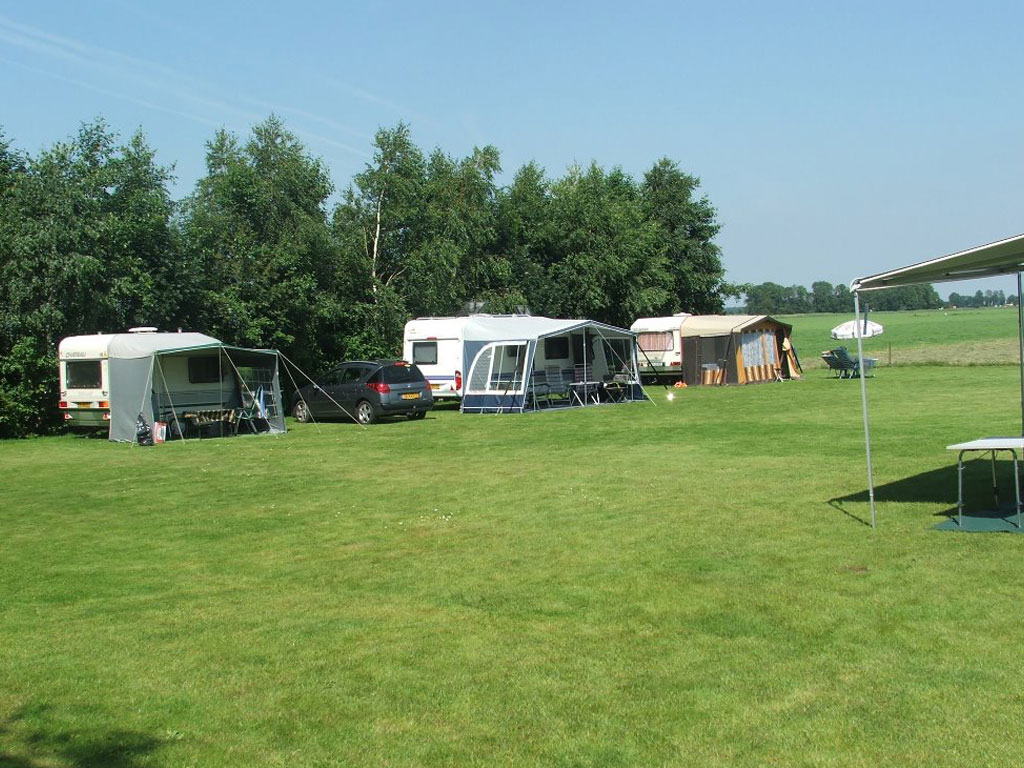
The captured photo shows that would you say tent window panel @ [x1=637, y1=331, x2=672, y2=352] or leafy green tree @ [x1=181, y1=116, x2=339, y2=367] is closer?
leafy green tree @ [x1=181, y1=116, x2=339, y2=367]

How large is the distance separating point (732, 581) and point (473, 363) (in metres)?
17.4

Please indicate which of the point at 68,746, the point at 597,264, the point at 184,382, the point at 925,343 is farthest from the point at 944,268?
the point at 925,343

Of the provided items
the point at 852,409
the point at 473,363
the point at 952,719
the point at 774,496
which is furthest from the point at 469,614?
the point at 473,363

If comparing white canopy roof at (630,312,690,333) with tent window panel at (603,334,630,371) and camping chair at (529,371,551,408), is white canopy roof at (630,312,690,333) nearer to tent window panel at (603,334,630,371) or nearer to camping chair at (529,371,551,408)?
tent window panel at (603,334,630,371)

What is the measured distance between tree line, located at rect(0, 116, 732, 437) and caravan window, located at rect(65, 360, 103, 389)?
918 millimetres

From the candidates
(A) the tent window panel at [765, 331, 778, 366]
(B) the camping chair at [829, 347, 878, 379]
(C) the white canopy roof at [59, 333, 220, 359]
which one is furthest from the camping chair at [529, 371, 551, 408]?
(B) the camping chair at [829, 347, 878, 379]

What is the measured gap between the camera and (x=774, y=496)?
998 centimetres

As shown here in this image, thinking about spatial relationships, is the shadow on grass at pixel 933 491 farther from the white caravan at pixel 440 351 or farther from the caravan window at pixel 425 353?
the caravan window at pixel 425 353

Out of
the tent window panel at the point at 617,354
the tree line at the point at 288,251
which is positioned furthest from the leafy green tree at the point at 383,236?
the tent window panel at the point at 617,354

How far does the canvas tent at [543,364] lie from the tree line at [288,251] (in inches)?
179

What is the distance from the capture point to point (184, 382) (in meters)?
20.0

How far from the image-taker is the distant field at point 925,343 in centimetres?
3931

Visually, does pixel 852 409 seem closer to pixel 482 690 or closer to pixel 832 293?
pixel 482 690

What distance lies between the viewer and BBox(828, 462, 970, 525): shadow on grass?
9133 mm
